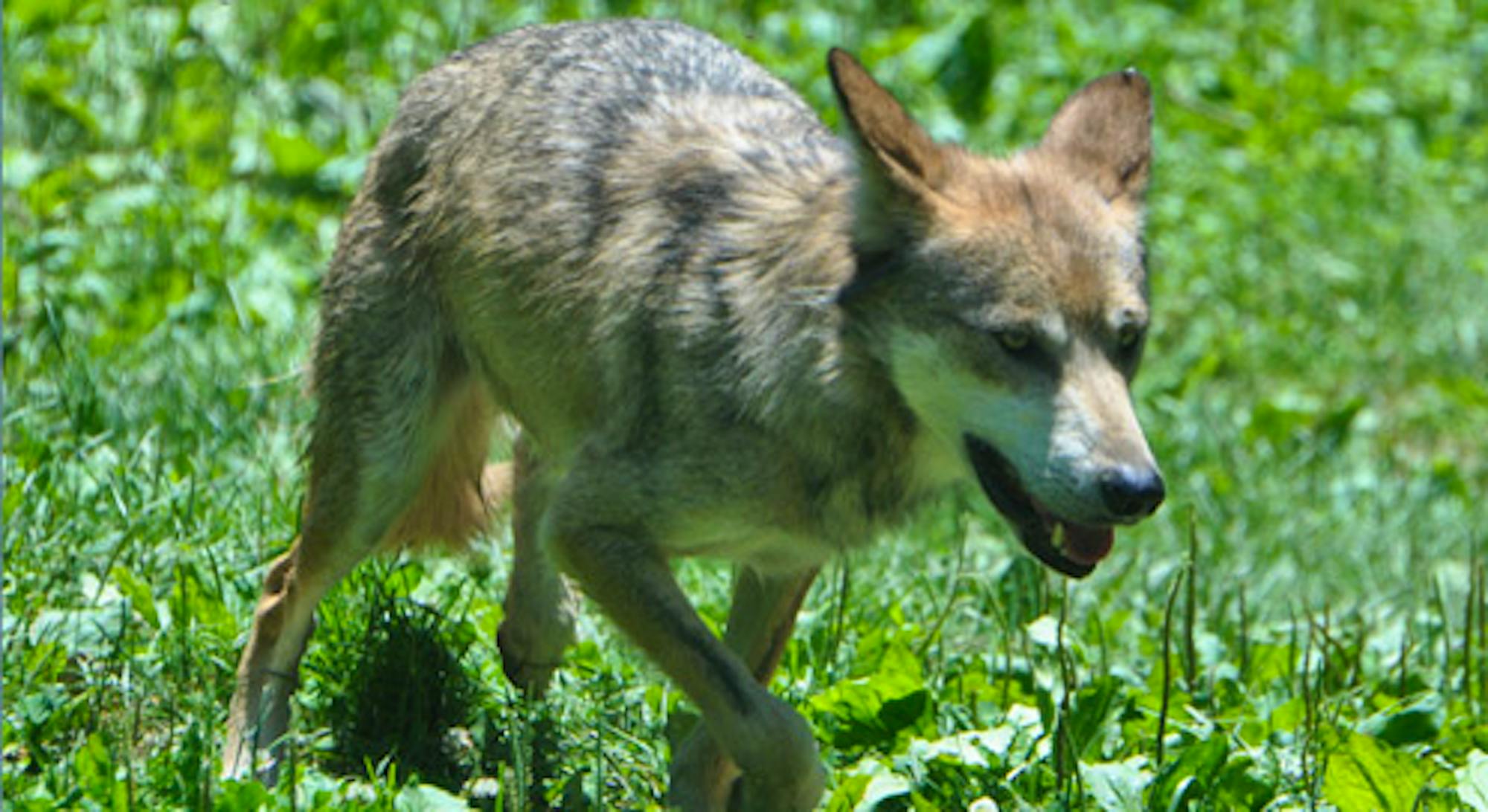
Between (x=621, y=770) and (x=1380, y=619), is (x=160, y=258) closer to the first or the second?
(x=621, y=770)

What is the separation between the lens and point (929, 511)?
5.12 meters

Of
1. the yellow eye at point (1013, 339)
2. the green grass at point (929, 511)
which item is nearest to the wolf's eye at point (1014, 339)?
the yellow eye at point (1013, 339)

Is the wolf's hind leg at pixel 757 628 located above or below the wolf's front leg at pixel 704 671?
below

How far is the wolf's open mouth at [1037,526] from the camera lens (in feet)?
14.7

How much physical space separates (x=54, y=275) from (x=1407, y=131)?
249 inches

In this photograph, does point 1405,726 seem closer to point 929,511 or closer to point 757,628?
point 929,511

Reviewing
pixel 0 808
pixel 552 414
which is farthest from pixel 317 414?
pixel 0 808

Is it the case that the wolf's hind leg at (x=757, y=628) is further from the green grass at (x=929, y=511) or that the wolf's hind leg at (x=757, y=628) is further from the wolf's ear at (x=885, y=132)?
the wolf's ear at (x=885, y=132)

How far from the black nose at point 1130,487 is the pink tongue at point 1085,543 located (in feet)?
0.71

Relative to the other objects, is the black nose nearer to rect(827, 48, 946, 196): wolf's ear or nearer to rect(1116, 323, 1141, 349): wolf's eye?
rect(1116, 323, 1141, 349): wolf's eye

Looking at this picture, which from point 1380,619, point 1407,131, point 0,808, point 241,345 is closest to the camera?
point 0,808

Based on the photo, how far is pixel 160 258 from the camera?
779 cm

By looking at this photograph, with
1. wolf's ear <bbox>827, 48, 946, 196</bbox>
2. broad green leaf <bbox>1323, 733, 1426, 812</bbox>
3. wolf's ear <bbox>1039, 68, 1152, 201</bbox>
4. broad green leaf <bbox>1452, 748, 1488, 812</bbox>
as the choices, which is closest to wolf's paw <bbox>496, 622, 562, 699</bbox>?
wolf's ear <bbox>827, 48, 946, 196</bbox>

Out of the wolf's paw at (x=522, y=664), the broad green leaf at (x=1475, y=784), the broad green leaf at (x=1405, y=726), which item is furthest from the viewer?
the wolf's paw at (x=522, y=664)
